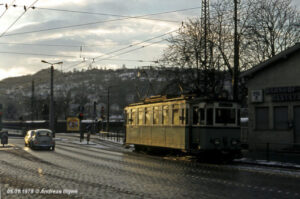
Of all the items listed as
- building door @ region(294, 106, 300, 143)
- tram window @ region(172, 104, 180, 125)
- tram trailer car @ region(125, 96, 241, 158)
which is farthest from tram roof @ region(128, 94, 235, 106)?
building door @ region(294, 106, 300, 143)

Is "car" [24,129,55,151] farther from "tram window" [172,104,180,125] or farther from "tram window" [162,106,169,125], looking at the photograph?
"tram window" [172,104,180,125]

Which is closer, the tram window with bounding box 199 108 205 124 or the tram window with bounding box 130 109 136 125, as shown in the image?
the tram window with bounding box 199 108 205 124

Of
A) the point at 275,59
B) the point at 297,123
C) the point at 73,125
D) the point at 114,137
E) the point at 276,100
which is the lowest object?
the point at 114,137

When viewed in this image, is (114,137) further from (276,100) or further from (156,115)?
(276,100)

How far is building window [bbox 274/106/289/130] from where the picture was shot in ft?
89.1

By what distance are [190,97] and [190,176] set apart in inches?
307

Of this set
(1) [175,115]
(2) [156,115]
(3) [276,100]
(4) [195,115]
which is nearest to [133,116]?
(2) [156,115]

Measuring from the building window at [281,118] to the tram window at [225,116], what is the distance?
6.33 m

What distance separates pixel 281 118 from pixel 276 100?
3.62 feet

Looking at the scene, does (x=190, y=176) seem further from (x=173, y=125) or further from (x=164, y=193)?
(x=173, y=125)

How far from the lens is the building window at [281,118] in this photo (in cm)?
2717

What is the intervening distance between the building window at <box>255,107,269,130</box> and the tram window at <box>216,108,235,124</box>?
22.7ft

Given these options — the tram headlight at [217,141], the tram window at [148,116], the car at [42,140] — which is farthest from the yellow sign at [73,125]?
the tram headlight at [217,141]

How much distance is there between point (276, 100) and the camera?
27438 millimetres
